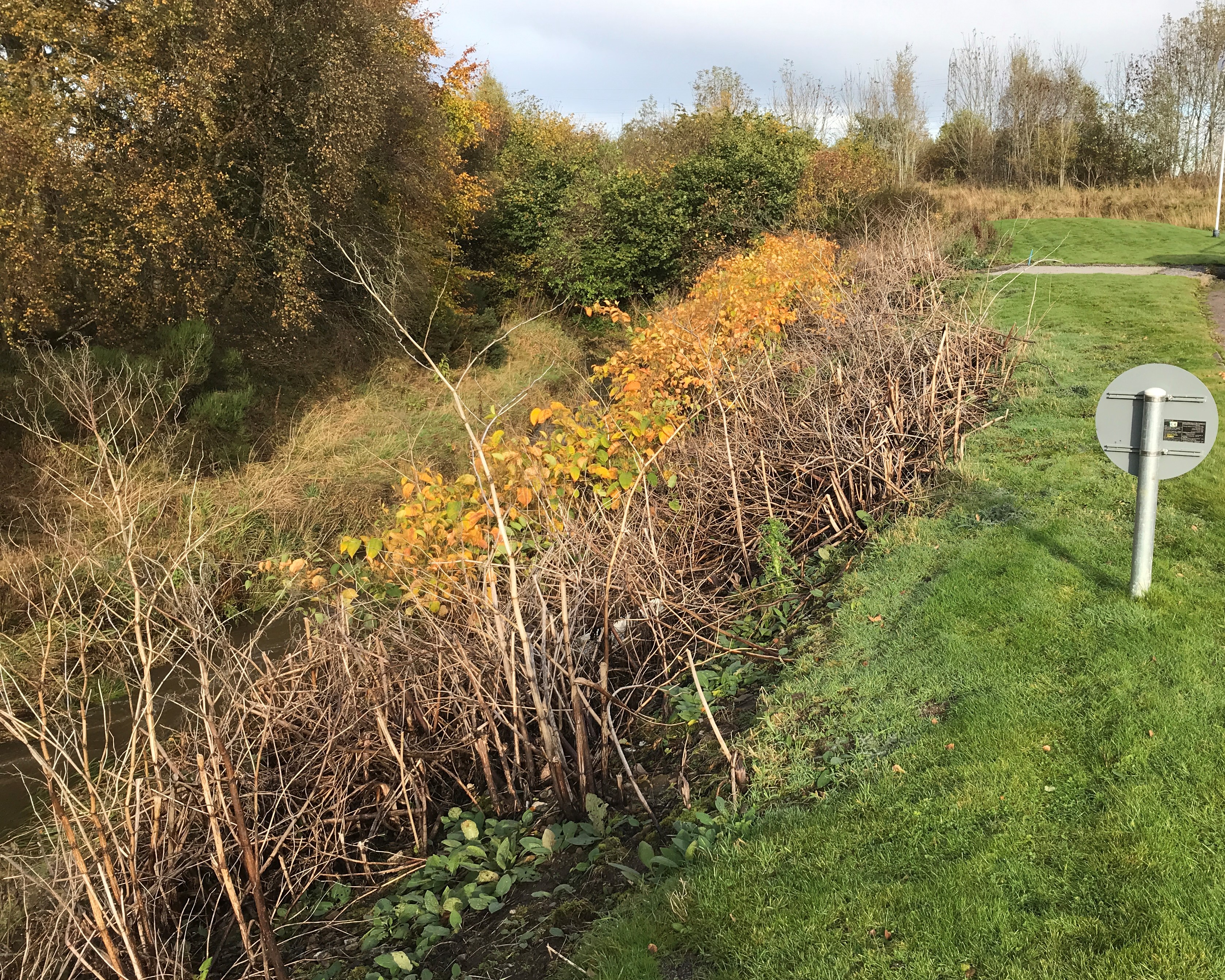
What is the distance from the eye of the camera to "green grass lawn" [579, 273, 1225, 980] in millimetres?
2930

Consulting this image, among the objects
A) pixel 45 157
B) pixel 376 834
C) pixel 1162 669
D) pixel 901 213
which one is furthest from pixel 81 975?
pixel 901 213

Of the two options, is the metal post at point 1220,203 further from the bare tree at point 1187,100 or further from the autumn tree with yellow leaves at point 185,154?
the autumn tree with yellow leaves at point 185,154

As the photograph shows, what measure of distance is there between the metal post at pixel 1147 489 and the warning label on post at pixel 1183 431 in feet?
0.14

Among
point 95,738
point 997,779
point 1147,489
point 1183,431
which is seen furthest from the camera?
point 95,738

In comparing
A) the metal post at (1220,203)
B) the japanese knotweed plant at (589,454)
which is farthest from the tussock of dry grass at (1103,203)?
the japanese knotweed plant at (589,454)

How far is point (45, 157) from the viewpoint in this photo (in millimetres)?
10750

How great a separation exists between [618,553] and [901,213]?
54.5 feet

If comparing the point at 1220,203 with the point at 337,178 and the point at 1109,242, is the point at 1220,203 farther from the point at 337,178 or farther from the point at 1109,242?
the point at 337,178

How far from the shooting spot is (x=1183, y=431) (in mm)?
4406

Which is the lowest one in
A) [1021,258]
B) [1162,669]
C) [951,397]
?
[1162,669]

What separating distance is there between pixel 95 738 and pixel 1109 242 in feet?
86.1

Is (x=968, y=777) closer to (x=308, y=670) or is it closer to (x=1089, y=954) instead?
(x=1089, y=954)

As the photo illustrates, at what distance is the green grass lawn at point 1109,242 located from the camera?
2044cm

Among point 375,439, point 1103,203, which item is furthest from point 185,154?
point 1103,203
